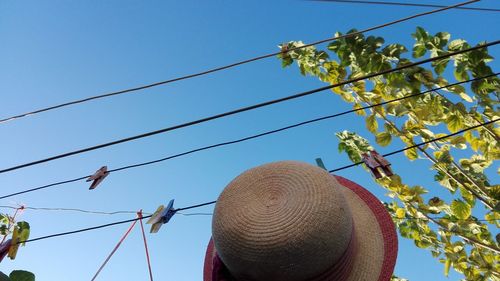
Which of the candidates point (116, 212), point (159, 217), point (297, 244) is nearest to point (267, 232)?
point (297, 244)

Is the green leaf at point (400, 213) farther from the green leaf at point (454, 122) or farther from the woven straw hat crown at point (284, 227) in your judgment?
the woven straw hat crown at point (284, 227)

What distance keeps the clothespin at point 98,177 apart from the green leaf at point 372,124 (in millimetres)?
2083

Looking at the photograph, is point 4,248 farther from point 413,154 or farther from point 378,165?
point 413,154

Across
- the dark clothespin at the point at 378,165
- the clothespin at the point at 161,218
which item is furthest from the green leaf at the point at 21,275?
the dark clothespin at the point at 378,165

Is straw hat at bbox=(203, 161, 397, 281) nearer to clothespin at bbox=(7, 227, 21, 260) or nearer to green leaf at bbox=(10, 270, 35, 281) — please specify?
green leaf at bbox=(10, 270, 35, 281)

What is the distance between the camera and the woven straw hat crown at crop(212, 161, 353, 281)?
108 cm

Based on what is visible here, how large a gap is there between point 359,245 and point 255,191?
1.46 ft

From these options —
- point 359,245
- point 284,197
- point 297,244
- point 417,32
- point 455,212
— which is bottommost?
point 455,212

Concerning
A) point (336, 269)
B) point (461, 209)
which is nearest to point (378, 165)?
point (336, 269)

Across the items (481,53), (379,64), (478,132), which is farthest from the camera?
(379,64)

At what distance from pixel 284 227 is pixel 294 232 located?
40mm

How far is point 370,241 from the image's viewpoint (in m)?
1.33

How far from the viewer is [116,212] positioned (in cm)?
334

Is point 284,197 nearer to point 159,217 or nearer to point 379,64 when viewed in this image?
point 159,217
